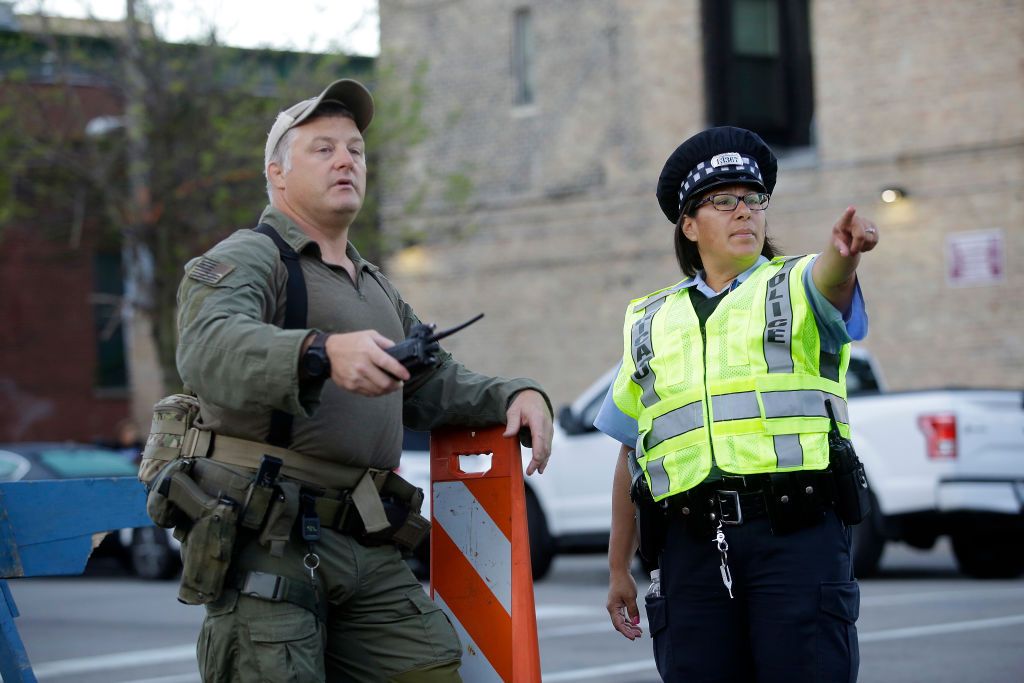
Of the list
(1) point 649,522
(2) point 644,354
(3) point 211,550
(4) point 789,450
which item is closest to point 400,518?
(3) point 211,550

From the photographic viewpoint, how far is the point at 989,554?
1341cm

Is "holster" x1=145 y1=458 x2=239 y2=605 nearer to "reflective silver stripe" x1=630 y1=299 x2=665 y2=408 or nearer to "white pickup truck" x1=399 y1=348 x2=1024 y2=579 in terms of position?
"reflective silver stripe" x1=630 y1=299 x2=665 y2=408

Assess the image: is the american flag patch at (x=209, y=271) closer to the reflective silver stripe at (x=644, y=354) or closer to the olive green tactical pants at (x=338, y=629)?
the olive green tactical pants at (x=338, y=629)

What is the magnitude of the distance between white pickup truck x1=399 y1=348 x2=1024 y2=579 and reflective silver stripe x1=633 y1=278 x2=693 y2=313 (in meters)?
8.18

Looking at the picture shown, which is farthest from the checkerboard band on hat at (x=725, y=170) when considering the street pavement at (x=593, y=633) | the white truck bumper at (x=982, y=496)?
the white truck bumper at (x=982, y=496)

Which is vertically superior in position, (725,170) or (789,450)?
(725,170)

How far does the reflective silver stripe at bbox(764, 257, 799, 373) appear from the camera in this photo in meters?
3.88

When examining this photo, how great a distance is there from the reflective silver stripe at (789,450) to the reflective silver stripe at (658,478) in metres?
0.33

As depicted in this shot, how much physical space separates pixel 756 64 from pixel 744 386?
60.7 ft

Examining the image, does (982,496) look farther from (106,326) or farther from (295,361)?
(106,326)

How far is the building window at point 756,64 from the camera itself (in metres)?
21.5

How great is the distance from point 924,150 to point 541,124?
5.88 m

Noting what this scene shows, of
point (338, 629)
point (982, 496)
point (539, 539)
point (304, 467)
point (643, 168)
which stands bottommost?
point (539, 539)

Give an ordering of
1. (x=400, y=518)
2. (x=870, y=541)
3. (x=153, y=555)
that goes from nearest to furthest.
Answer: (x=400, y=518) < (x=870, y=541) < (x=153, y=555)
